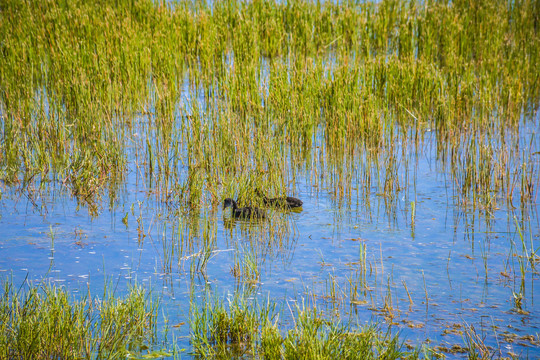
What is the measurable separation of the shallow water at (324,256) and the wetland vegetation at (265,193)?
2 centimetres

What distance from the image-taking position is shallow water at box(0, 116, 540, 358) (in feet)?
14.4

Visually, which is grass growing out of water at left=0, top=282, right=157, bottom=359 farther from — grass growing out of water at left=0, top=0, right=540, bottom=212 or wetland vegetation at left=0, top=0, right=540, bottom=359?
grass growing out of water at left=0, top=0, right=540, bottom=212

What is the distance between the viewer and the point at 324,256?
5.41 meters

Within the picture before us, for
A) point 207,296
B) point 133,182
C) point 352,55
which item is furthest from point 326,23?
point 207,296

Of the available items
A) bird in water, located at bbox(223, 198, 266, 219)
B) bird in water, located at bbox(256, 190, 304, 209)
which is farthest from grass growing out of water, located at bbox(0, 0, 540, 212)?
bird in water, located at bbox(223, 198, 266, 219)

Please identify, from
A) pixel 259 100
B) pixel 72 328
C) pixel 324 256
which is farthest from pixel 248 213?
pixel 259 100

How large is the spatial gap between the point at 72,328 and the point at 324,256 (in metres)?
2.41

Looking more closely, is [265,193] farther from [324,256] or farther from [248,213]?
[324,256]

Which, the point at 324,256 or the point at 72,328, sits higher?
the point at 72,328

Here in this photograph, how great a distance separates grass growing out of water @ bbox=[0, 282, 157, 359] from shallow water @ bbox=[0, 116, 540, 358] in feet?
0.94

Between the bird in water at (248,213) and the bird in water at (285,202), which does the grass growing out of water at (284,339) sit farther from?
the bird in water at (285,202)

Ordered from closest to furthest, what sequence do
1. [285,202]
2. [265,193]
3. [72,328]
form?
[72,328] < [285,202] < [265,193]

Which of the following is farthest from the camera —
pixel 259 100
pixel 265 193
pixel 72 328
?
pixel 259 100

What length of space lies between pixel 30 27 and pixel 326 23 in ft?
19.7
